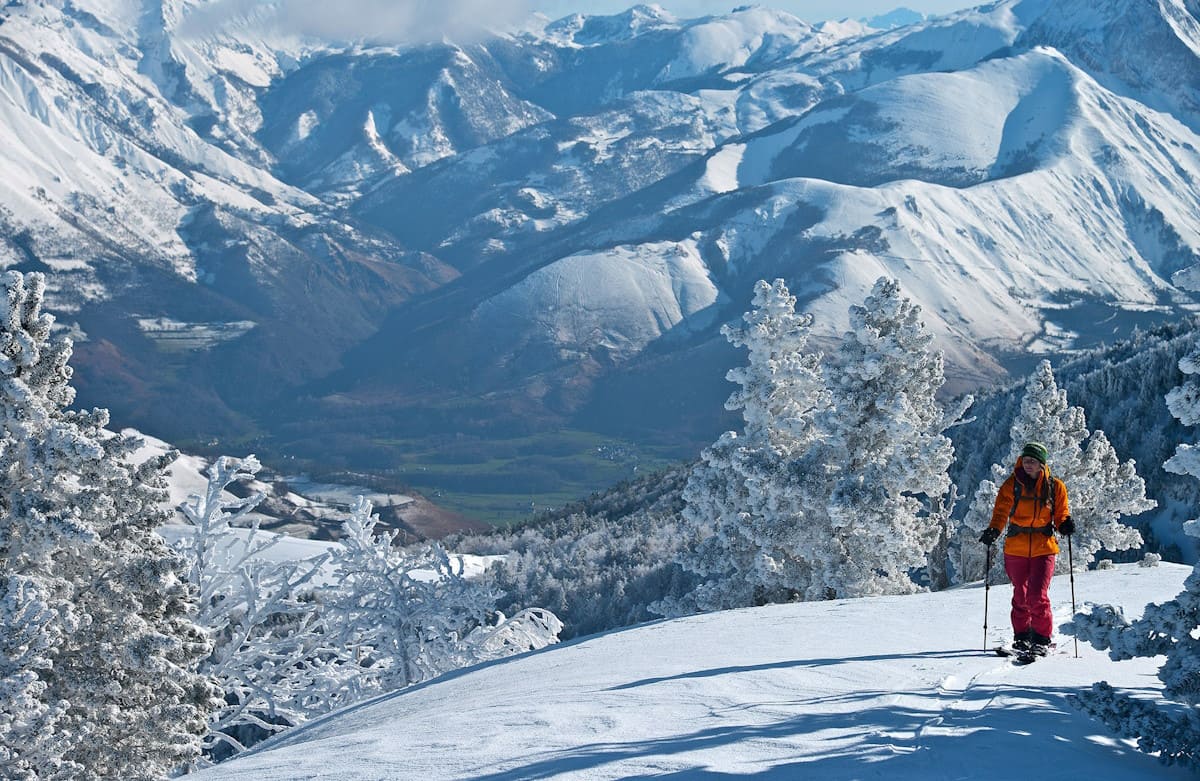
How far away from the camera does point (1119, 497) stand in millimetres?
31547

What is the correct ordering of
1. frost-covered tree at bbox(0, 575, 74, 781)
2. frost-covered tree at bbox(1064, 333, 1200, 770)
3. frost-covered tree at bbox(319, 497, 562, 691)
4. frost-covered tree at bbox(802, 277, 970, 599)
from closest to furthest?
frost-covered tree at bbox(1064, 333, 1200, 770) → frost-covered tree at bbox(0, 575, 74, 781) → frost-covered tree at bbox(802, 277, 970, 599) → frost-covered tree at bbox(319, 497, 562, 691)

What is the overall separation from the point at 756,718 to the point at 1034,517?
441 cm

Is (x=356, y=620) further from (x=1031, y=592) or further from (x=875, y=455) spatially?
(x=1031, y=592)

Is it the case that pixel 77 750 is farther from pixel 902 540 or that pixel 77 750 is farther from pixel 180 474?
pixel 180 474

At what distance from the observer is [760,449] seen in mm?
27203

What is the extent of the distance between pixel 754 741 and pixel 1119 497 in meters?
26.1

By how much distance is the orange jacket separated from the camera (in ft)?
40.4

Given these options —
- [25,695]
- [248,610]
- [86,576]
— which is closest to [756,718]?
[25,695]

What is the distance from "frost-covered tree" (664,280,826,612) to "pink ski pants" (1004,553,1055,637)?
13.8 metres

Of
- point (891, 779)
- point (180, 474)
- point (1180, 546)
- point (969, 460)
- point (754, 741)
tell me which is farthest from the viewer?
point (180, 474)

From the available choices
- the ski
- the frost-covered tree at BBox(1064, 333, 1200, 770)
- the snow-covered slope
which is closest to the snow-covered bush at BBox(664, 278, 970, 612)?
the snow-covered slope

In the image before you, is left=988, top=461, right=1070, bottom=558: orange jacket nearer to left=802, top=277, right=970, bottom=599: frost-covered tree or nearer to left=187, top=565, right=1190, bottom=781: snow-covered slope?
left=187, top=565, right=1190, bottom=781: snow-covered slope

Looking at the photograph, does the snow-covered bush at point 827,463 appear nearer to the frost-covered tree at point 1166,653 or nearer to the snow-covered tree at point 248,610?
the snow-covered tree at point 248,610

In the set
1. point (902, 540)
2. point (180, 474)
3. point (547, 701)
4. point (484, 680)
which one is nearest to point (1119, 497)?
point (902, 540)
